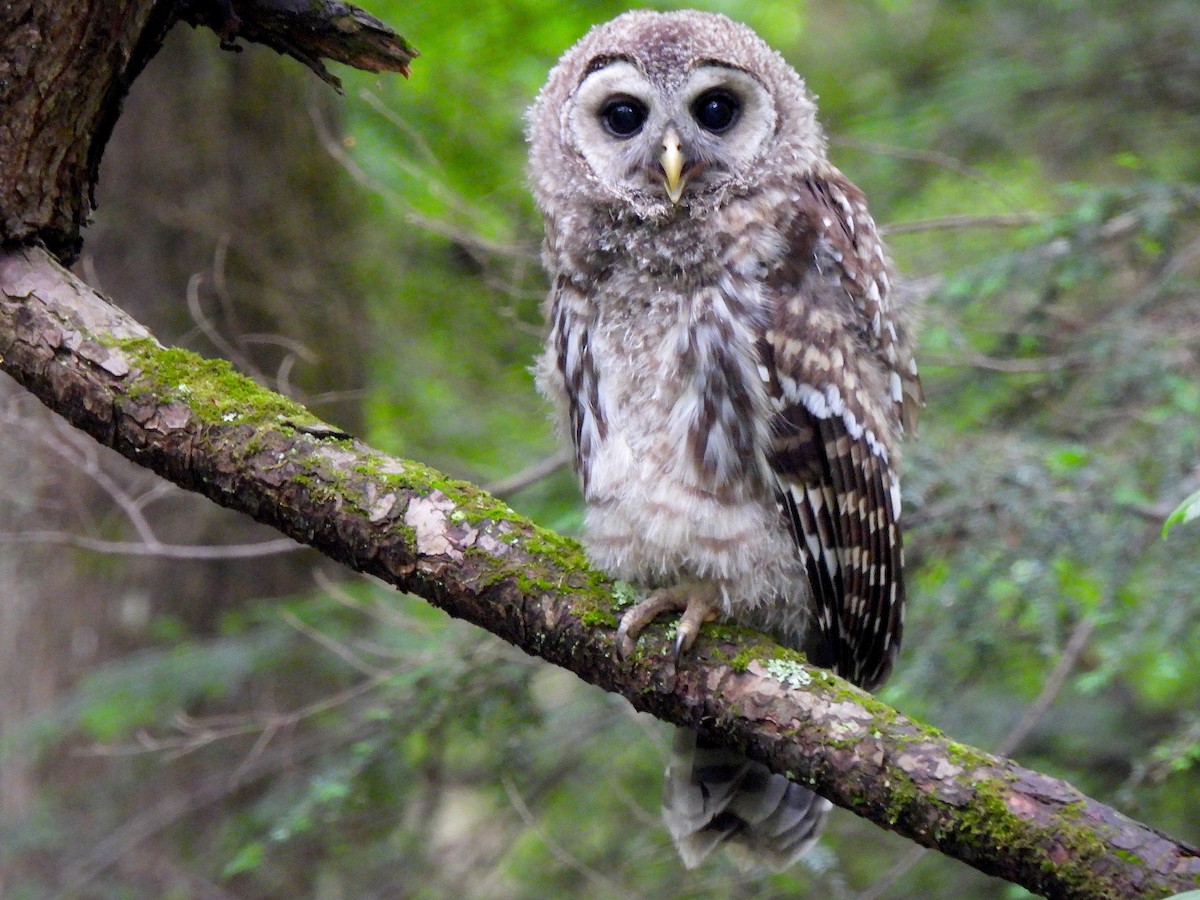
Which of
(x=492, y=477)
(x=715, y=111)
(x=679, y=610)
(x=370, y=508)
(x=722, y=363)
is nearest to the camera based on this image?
(x=370, y=508)

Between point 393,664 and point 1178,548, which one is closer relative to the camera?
point 1178,548

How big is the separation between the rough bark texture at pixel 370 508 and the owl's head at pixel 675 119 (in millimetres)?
1004

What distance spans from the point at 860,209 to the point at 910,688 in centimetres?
164

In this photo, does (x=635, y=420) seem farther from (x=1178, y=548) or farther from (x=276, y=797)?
(x=276, y=797)

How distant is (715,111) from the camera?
3.22 m

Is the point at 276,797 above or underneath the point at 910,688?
underneath

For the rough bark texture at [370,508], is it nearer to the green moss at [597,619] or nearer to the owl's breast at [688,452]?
the green moss at [597,619]

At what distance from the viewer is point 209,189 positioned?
5.70 m

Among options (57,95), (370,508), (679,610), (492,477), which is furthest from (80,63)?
(492,477)

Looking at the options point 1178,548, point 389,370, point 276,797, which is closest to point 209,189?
point 389,370

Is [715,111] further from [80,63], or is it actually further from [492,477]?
[492,477]

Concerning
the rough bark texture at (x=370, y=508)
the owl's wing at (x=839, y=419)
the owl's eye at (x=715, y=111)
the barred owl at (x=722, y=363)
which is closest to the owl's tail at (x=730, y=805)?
the barred owl at (x=722, y=363)

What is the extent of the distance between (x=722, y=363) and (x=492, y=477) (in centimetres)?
258

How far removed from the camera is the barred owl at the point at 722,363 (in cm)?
293
